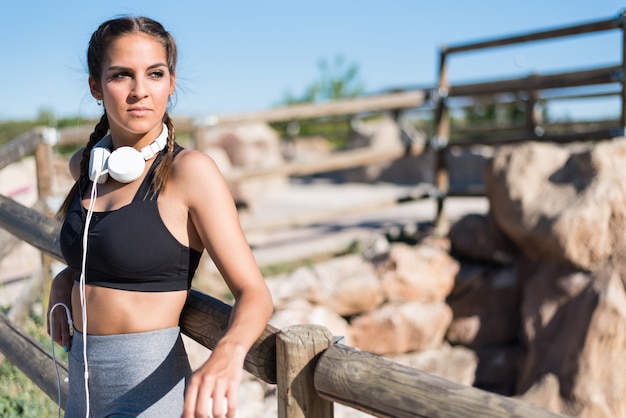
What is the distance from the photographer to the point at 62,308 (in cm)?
172

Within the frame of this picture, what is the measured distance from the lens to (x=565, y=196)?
181 inches

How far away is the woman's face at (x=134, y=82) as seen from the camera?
4.74ft

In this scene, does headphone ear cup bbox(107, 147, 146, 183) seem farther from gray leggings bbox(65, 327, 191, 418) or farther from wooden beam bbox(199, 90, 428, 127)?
wooden beam bbox(199, 90, 428, 127)

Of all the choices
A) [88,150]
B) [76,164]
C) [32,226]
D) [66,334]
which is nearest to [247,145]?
[32,226]

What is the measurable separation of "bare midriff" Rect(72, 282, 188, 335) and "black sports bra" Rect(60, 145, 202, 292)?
2 cm

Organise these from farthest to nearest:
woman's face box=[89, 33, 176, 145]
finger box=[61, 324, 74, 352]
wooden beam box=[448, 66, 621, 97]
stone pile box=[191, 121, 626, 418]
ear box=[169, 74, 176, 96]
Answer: wooden beam box=[448, 66, 621, 97] < stone pile box=[191, 121, 626, 418] < finger box=[61, 324, 74, 352] < ear box=[169, 74, 176, 96] < woman's face box=[89, 33, 176, 145]

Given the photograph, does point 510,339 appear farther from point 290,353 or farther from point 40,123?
point 40,123

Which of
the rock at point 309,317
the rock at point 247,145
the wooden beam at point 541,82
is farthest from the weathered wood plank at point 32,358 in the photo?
the rock at point 247,145

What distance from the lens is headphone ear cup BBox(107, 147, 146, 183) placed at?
1.42m

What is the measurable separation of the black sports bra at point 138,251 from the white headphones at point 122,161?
32mm

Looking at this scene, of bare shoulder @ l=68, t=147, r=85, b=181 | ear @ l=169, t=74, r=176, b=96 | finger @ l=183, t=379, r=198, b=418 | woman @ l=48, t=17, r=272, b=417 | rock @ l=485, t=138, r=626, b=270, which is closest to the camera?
finger @ l=183, t=379, r=198, b=418

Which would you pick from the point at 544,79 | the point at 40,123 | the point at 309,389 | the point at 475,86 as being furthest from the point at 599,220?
→ the point at 40,123

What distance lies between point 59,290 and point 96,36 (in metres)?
0.68

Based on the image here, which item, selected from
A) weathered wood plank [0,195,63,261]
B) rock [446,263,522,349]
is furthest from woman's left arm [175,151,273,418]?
rock [446,263,522,349]
